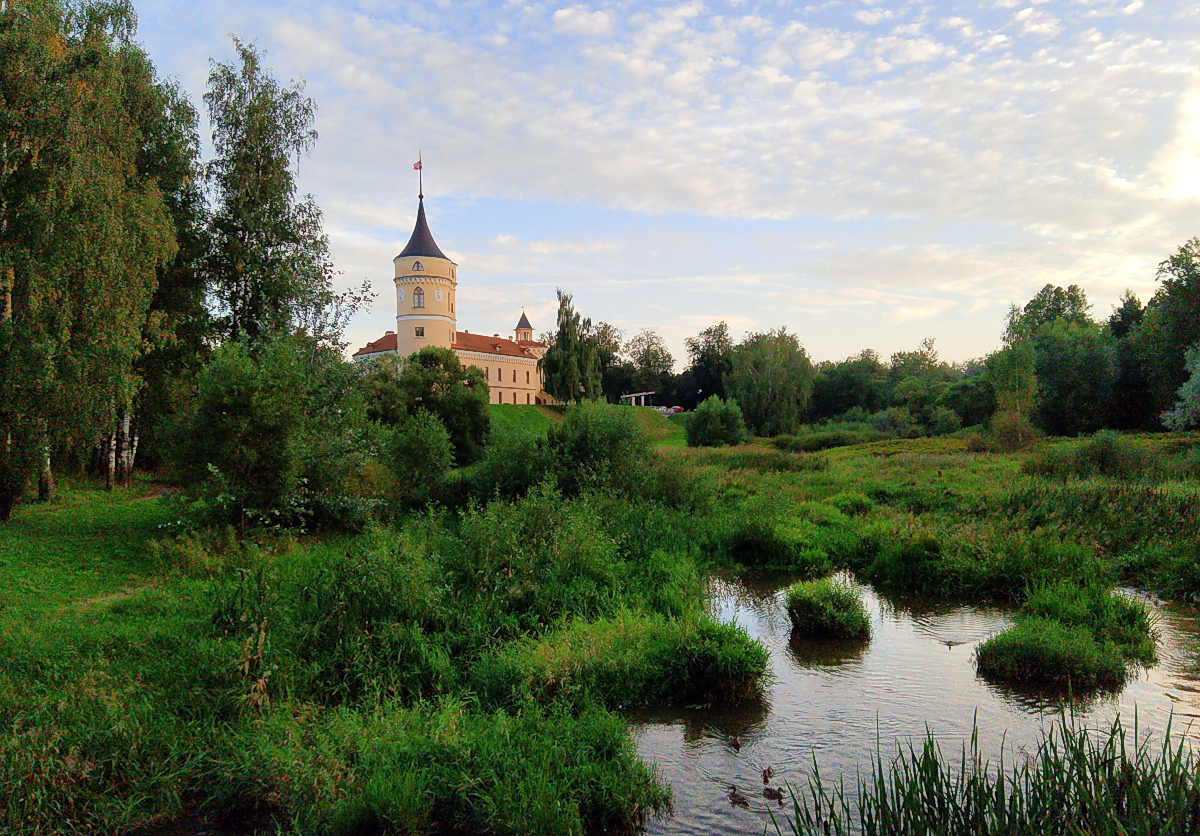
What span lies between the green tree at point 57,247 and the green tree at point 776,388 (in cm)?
4695

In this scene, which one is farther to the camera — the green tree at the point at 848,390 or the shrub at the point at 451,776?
the green tree at the point at 848,390

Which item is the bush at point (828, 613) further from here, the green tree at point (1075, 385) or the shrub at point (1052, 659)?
the green tree at point (1075, 385)

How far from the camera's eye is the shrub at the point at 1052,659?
28.7 feet

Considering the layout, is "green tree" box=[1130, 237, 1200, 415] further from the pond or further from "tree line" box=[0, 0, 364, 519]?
"tree line" box=[0, 0, 364, 519]

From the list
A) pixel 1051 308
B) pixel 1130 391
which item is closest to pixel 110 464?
pixel 1130 391

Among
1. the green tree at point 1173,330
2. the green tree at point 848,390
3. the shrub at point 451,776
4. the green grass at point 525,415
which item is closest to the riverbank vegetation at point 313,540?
the shrub at point 451,776

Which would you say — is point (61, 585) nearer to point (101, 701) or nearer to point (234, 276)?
point (101, 701)

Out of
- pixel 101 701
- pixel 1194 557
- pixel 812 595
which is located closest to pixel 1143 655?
pixel 812 595

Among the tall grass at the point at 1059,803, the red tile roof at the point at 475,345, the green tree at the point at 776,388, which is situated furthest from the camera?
the red tile roof at the point at 475,345

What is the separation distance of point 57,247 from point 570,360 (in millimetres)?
43654

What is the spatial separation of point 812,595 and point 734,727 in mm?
4039

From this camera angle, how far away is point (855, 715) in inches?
321

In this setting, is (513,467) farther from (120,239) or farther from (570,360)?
(570,360)

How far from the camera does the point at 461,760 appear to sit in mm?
6664
